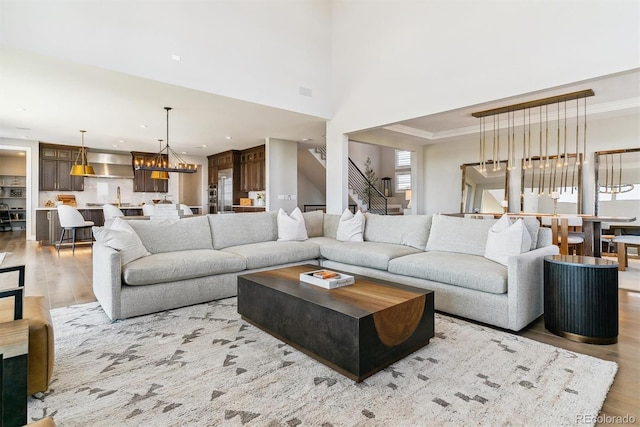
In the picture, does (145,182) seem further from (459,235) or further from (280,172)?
(459,235)

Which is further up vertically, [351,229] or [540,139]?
[540,139]

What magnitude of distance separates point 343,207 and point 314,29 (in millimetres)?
3278

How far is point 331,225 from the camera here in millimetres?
5051

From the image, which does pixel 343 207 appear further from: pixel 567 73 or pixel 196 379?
pixel 196 379

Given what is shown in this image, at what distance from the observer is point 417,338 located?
217 cm

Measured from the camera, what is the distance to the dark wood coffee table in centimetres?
182

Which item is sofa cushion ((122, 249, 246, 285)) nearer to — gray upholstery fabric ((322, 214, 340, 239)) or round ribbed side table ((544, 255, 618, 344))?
gray upholstery fabric ((322, 214, 340, 239))

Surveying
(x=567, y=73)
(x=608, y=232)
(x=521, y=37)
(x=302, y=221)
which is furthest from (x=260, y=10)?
(x=608, y=232)

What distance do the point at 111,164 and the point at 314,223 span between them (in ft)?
25.4

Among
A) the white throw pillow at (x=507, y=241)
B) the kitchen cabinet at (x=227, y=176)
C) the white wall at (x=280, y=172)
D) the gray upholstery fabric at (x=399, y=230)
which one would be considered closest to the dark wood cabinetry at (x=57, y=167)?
the kitchen cabinet at (x=227, y=176)

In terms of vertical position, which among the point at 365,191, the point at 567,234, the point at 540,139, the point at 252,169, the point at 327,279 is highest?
the point at 540,139

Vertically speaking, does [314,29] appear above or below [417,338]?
above

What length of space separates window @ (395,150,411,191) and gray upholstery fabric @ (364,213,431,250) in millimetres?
8048

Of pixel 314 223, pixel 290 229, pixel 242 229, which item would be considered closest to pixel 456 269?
pixel 290 229
